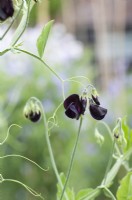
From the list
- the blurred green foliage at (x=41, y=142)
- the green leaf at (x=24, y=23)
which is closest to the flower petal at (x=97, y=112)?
the green leaf at (x=24, y=23)

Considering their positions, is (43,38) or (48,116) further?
(48,116)

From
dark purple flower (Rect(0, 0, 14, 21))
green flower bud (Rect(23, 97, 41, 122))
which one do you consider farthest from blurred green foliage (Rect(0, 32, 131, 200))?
dark purple flower (Rect(0, 0, 14, 21))

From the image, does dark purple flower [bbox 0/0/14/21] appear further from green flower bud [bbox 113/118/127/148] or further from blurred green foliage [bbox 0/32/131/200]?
blurred green foliage [bbox 0/32/131/200]

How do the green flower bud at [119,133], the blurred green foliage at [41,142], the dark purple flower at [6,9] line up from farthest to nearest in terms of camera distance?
1. the blurred green foliage at [41,142]
2. the green flower bud at [119,133]
3. the dark purple flower at [6,9]

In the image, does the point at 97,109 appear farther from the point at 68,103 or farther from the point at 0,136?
the point at 0,136

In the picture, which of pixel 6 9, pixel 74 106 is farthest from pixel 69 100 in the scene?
pixel 6 9

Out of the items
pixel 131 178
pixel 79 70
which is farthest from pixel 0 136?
pixel 79 70

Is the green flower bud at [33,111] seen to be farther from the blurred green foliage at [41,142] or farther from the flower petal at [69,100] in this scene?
the blurred green foliage at [41,142]

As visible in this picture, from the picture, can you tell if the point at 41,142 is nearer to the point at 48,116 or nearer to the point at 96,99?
the point at 48,116
